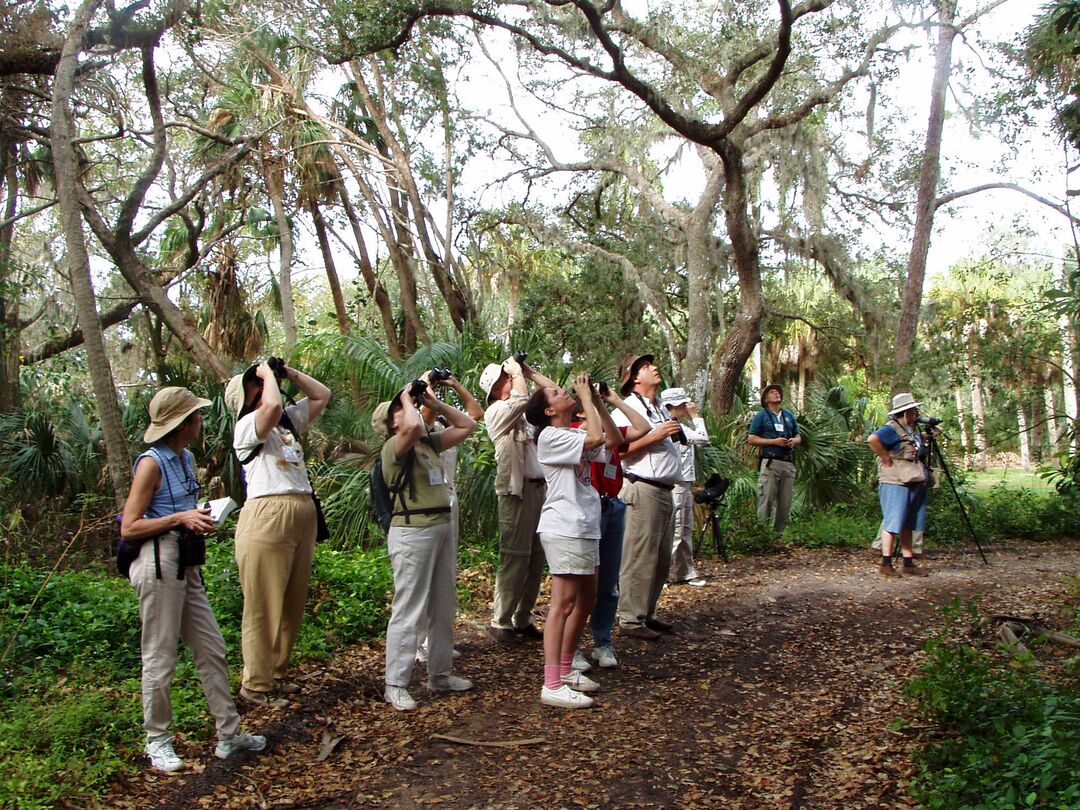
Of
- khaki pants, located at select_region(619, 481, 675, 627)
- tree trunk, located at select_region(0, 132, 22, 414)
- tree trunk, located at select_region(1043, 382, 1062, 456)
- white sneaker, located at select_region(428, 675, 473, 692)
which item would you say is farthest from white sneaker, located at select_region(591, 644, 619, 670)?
tree trunk, located at select_region(0, 132, 22, 414)

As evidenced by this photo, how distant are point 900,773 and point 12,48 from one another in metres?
11.5

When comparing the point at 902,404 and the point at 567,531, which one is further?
the point at 902,404

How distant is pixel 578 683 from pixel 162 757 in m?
2.19

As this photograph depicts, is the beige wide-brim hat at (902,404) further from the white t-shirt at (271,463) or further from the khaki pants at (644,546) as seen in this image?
the white t-shirt at (271,463)

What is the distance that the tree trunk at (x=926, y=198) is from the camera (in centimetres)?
1521

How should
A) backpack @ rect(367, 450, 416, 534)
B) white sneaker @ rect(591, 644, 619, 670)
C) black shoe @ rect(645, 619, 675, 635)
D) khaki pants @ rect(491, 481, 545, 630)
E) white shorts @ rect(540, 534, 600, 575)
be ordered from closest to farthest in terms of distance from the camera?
white shorts @ rect(540, 534, 600, 575), backpack @ rect(367, 450, 416, 534), white sneaker @ rect(591, 644, 619, 670), khaki pants @ rect(491, 481, 545, 630), black shoe @ rect(645, 619, 675, 635)

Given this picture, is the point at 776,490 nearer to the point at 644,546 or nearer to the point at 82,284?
the point at 644,546

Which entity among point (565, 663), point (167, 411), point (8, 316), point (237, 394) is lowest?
point (565, 663)

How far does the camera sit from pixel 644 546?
6457mm

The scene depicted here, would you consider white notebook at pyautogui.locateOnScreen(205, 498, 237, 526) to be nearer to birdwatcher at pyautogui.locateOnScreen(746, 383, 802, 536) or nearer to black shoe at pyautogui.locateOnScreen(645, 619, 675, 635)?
black shoe at pyautogui.locateOnScreen(645, 619, 675, 635)

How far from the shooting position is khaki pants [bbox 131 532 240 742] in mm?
4113

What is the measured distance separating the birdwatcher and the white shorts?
528 centimetres

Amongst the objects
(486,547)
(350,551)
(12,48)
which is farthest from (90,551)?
(12,48)

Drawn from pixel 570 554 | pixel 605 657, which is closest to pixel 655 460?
pixel 605 657
